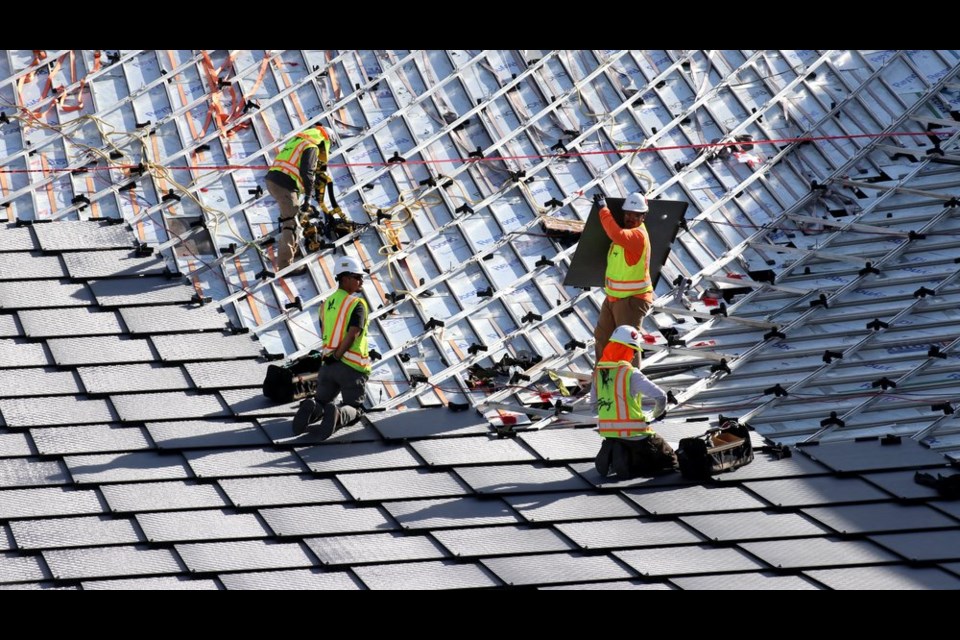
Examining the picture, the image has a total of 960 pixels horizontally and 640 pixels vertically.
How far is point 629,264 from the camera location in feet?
50.4

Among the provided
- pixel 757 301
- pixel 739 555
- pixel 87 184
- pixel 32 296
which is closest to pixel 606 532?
pixel 739 555

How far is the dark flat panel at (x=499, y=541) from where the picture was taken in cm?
1350

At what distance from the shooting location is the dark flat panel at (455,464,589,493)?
47.6 feet

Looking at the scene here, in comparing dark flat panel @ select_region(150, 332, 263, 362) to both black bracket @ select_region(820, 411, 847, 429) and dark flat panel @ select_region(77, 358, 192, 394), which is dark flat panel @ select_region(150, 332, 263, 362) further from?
black bracket @ select_region(820, 411, 847, 429)

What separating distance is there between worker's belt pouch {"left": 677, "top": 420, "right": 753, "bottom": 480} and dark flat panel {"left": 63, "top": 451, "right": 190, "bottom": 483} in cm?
454

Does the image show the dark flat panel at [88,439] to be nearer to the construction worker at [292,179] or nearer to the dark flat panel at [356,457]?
the dark flat panel at [356,457]

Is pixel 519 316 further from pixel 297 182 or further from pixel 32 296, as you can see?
pixel 32 296

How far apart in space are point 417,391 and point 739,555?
12.9 feet

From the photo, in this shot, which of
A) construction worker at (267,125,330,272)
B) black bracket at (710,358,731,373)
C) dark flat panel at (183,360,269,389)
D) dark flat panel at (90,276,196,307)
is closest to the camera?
dark flat panel at (183,360,269,389)

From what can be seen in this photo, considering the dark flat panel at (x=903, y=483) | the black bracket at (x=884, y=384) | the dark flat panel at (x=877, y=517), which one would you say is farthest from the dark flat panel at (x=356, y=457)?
the black bracket at (x=884, y=384)

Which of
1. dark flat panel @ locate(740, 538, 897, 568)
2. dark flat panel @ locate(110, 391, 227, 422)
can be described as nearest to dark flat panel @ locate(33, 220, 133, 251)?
dark flat panel @ locate(110, 391, 227, 422)

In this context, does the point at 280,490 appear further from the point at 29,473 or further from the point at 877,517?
the point at 877,517

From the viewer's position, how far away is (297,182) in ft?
57.0

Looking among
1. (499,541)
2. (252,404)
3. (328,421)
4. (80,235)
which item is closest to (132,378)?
(252,404)
